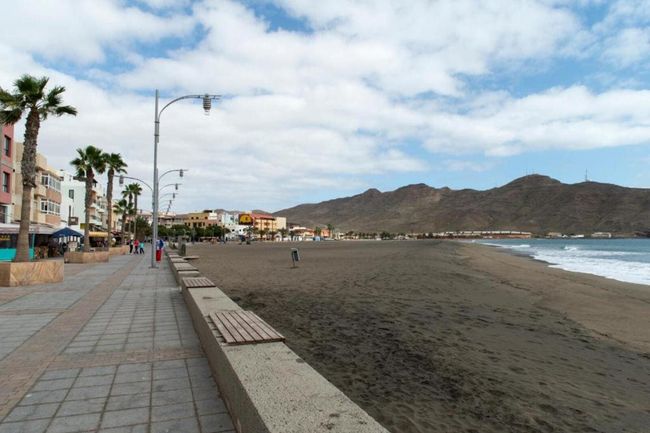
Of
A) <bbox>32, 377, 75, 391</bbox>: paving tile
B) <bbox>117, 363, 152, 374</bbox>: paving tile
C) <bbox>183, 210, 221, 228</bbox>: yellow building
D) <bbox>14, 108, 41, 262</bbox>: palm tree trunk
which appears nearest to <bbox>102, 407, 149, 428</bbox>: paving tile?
<bbox>32, 377, 75, 391</bbox>: paving tile

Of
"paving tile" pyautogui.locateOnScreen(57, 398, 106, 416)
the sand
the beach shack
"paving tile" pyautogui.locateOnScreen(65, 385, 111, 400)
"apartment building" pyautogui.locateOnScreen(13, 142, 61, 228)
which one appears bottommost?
the sand

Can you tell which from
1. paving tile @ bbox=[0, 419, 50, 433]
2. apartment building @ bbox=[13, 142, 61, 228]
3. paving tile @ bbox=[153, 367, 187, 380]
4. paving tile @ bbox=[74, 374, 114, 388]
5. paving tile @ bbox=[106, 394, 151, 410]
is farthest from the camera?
apartment building @ bbox=[13, 142, 61, 228]

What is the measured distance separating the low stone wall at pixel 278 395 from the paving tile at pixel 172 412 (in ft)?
0.99

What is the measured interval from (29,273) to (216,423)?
38.5ft

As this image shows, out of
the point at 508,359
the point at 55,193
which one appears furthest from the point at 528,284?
the point at 55,193

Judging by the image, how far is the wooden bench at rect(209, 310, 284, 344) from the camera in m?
4.32

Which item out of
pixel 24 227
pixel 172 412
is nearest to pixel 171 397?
pixel 172 412

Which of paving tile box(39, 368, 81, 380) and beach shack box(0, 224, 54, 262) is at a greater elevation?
beach shack box(0, 224, 54, 262)

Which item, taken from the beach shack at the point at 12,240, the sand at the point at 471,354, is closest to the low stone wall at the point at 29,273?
the sand at the point at 471,354

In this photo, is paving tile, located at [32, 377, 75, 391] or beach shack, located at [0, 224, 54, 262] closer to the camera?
paving tile, located at [32, 377, 75, 391]

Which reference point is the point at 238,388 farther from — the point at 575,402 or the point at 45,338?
the point at 45,338

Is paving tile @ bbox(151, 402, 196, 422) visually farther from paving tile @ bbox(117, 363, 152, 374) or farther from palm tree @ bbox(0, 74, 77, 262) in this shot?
palm tree @ bbox(0, 74, 77, 262)

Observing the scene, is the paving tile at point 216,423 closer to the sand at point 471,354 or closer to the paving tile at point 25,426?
the paving tile at point 25,426

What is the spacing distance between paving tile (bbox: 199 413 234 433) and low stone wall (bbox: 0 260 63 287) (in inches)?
449
